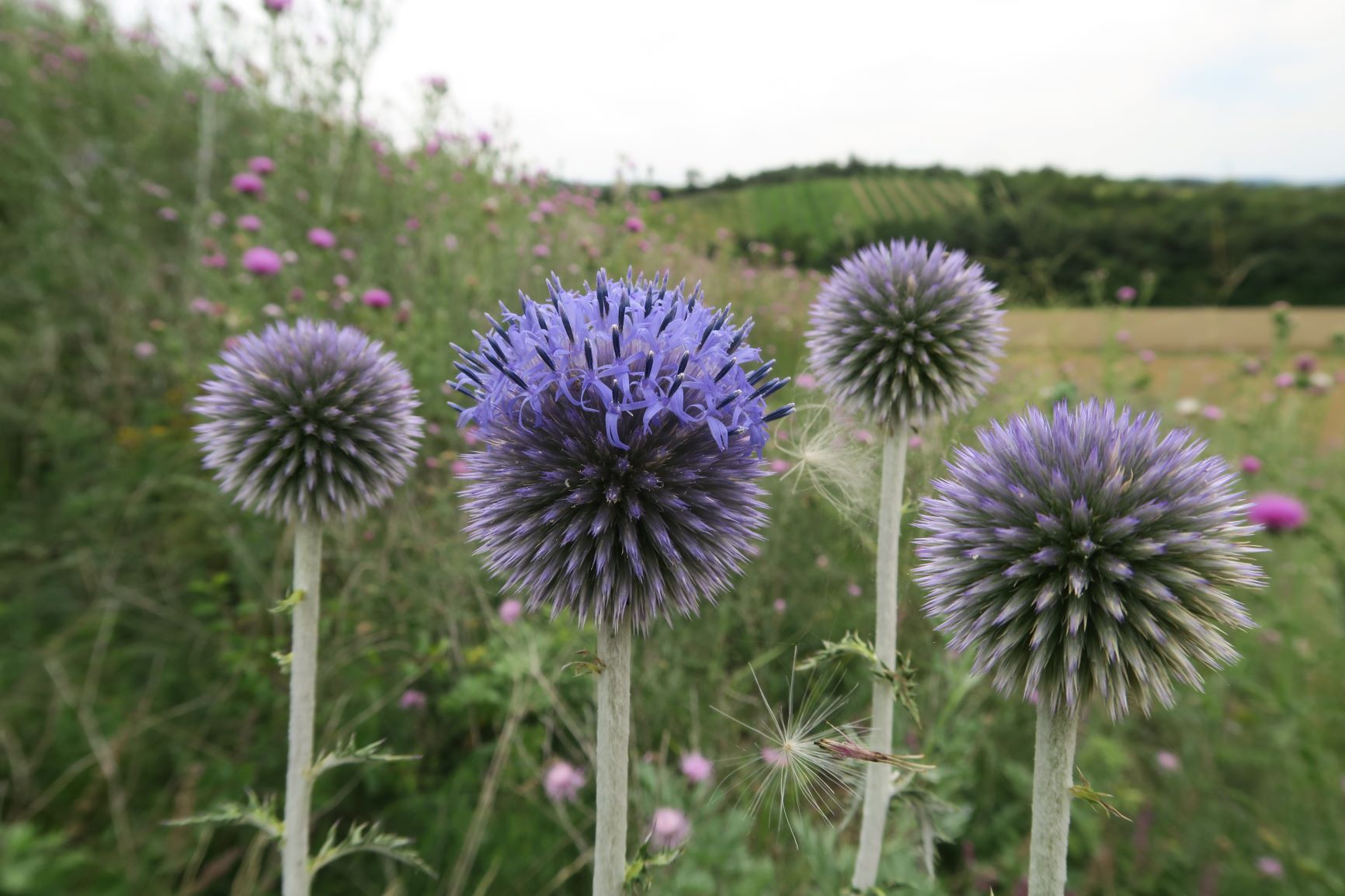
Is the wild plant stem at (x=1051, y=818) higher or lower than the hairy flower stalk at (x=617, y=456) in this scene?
lower

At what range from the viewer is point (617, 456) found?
1.61 metres

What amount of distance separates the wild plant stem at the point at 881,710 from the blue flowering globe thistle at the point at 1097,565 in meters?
0.27

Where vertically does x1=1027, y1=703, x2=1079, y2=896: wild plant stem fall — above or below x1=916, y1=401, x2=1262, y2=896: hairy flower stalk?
below

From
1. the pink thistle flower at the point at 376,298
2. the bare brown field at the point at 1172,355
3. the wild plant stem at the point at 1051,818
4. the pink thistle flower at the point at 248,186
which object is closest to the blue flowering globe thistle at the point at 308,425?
the pink thistle flower at the point at 376,298

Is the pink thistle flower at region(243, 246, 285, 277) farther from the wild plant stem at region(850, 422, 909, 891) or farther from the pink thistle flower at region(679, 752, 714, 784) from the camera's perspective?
the wild plant stem at region(850, 422, 909, 891)

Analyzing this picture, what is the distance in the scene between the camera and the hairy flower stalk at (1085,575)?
54.8 inches

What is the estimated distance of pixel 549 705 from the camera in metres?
3.10

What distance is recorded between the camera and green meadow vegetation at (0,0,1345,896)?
2.71m

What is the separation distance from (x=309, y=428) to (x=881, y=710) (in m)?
1.91

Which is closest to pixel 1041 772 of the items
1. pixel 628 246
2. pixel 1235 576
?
pixel 1235 576

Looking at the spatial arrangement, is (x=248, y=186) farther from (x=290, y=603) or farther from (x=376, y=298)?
(x=290, y=603)

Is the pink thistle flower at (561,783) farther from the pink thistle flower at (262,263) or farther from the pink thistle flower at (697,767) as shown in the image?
the pink thistle flower at (262,263)

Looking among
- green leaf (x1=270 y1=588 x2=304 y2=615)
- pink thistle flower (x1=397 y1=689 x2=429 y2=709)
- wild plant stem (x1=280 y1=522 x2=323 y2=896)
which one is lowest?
pink thistle flower (x1=397 y1=689 x2=429 y2=709)

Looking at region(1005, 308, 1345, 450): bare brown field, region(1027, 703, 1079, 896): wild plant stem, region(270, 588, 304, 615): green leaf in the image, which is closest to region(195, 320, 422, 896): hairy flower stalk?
region(270, 588, 304, 615): green leaf
